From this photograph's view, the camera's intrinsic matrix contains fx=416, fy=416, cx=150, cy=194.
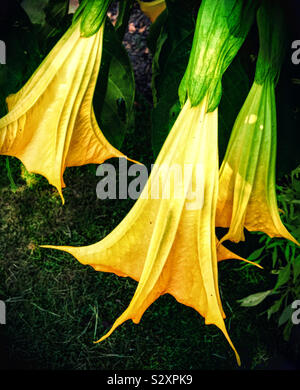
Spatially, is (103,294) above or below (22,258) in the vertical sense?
below

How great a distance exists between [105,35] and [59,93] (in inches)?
9.2

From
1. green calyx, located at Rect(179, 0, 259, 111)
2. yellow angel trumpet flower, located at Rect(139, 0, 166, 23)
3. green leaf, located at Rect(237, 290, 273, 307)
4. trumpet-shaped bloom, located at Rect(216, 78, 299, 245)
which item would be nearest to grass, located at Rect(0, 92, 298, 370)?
green leaf, located at Rect(237, 290, 273, 307)

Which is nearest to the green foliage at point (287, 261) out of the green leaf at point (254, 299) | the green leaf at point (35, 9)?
the green leaf at point (254, 299)

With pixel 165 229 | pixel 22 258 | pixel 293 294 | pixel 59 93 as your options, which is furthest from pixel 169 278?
pixel 22 258

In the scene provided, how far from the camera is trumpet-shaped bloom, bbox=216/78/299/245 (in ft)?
1.71

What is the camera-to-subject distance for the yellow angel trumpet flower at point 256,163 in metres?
0.52

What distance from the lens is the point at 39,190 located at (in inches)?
51.2

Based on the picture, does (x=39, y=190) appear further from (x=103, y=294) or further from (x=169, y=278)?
(x=169, y=278)

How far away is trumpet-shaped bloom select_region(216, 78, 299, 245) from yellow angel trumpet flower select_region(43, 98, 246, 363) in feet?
0.18

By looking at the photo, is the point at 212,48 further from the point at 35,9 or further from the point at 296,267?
the point at 296,267

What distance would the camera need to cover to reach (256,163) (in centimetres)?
53

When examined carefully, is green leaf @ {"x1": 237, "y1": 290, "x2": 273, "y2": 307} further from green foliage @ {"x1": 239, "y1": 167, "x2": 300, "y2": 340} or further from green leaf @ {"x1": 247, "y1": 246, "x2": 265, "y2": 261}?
green leaf @ {"x1": 247, "y1": 246, "x2": 265, "y2": 261}

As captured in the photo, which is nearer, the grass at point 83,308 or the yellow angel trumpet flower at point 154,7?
the yellow angel trumpet flower at point 154,7

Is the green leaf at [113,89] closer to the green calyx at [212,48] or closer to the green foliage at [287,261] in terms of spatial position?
Answer: the green calyx at [212,48]
